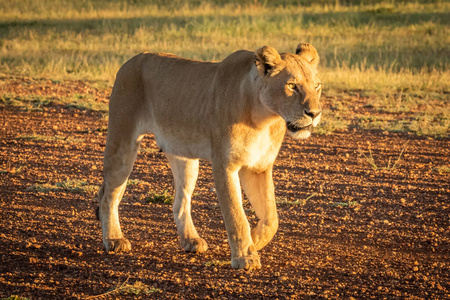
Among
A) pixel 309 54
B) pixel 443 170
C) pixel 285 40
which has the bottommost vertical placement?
pixel 285 40

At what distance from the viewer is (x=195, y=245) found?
559cm

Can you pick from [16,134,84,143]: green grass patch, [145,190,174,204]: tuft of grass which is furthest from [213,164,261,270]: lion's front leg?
[16,134,84,143]: green grass patch

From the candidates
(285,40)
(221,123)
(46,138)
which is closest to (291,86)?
(221,123)

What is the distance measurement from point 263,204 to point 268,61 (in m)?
1.13

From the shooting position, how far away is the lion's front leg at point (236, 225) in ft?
16.2

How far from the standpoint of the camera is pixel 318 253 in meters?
5.60

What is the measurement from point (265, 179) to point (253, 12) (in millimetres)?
23355

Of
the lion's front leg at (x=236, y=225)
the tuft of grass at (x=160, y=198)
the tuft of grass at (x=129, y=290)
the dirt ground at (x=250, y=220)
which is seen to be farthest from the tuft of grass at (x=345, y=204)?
the tuft of grass at (x=129, y=290)

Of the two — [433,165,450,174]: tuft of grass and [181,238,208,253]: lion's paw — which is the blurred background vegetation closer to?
[433,165,450,174]: tuft of grass

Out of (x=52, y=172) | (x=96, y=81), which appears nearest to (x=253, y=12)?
(x=96, y=81)

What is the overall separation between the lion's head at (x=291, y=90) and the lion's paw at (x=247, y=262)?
92cm

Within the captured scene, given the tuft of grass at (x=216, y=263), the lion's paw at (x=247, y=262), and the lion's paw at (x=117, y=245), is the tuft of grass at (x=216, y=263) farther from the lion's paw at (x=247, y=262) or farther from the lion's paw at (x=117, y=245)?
the lion's paw at (x=117, y=245)

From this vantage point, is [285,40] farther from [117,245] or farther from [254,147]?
[254,147]

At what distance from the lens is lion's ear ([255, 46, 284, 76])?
477 centimetres
